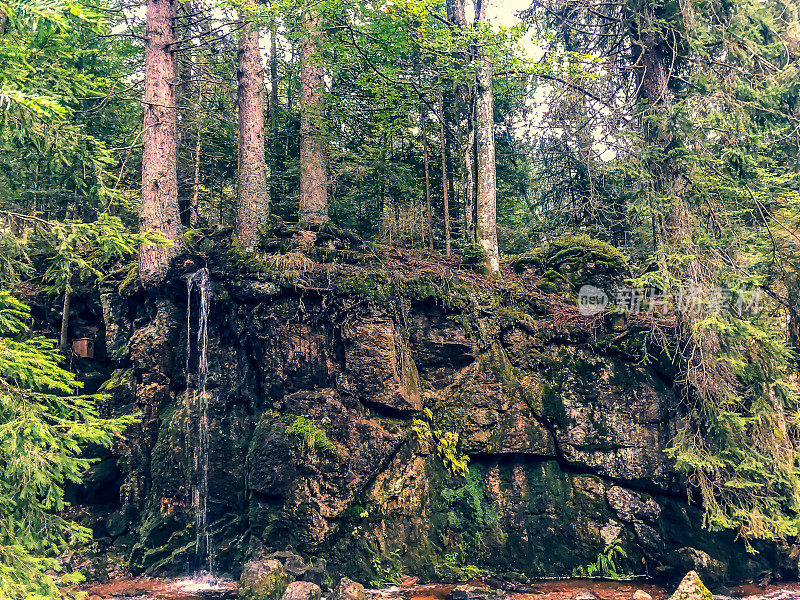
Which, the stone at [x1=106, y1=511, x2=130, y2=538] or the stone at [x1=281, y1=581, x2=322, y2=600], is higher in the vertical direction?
the stone at [x1=106, y1=511, x2=130, y2=538]

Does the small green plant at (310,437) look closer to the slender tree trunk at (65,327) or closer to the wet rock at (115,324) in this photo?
the wet rock at (115,324)

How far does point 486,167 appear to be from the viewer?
1305cm

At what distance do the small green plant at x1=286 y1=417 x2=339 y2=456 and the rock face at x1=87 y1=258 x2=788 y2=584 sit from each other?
0.03m

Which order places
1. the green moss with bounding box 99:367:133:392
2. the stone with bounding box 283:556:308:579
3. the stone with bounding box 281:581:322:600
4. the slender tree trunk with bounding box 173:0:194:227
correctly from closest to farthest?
the stone with bounding box 281:581:322:600, the stone with bounding box 283:556:308:579, the green moss with bounding box 99:367:133:392, the slender tree trunk with bounding box 173:0:194:227

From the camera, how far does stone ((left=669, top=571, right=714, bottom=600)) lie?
7457mm

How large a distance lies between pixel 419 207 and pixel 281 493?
866 centimetres

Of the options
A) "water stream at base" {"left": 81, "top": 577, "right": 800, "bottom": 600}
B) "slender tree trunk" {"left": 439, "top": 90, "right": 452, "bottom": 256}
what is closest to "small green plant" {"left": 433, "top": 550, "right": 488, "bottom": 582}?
"water stream at base" {"left": 81, "top": 577, "right": 800, "bottom": 600}

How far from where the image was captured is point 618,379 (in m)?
10.2

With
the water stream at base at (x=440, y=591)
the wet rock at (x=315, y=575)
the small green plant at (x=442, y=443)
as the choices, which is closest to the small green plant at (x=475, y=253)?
the small green plant at (x=442, y=443)

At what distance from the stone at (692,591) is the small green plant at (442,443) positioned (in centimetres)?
370

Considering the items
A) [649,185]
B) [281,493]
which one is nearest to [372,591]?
[281,493]

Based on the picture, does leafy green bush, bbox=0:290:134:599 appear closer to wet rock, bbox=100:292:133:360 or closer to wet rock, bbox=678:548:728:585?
wet rock, bbox=100:292:133:360

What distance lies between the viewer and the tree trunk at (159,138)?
1133cm

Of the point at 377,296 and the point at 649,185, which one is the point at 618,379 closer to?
the point at 649,185
